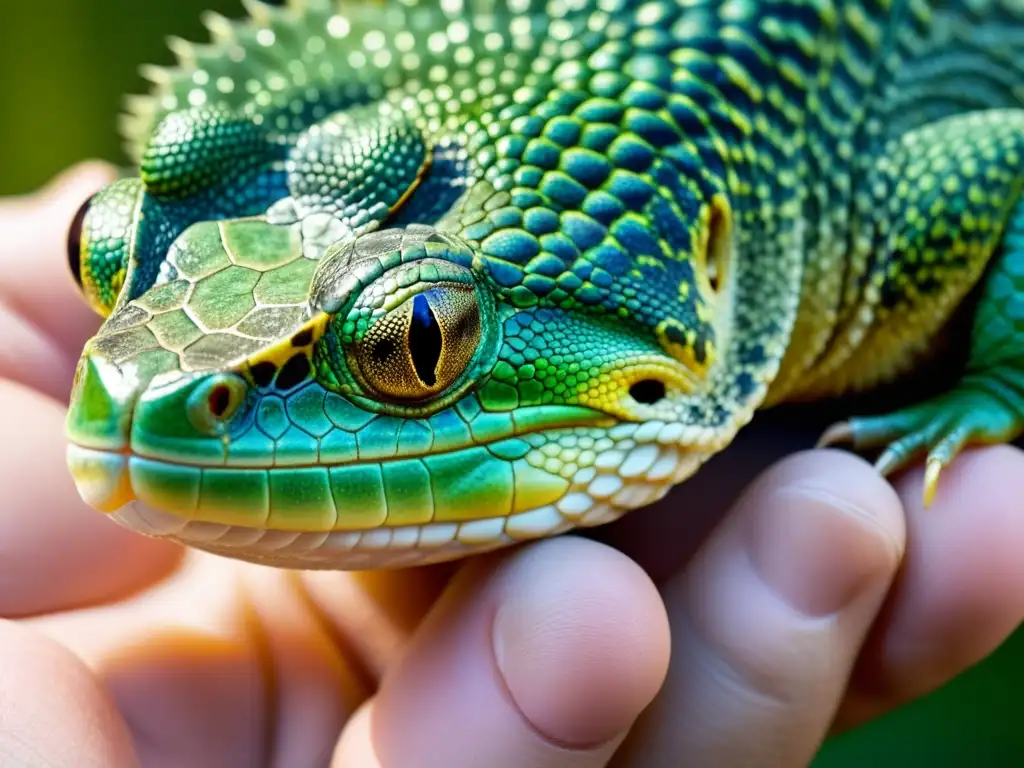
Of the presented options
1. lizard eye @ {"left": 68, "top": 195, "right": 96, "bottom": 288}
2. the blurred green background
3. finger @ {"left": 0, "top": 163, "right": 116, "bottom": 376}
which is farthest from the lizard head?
the blurred green background

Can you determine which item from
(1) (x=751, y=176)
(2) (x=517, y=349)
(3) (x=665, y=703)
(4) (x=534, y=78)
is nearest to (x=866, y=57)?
(1) (x=751, y=176)

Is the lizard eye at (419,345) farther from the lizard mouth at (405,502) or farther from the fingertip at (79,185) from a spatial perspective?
the fingertip at (79,185)

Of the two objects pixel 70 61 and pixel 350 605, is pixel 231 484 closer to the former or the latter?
pixel 350 605

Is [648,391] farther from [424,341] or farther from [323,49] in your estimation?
[323,49]

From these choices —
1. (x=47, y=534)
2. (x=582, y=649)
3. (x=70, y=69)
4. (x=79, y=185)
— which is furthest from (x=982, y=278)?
(x=70, y=69)

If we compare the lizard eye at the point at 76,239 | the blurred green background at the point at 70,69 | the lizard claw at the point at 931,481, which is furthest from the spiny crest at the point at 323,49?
the blurred green background at the point at 70,69

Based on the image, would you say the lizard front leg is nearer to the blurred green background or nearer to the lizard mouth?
the lizard mouth
